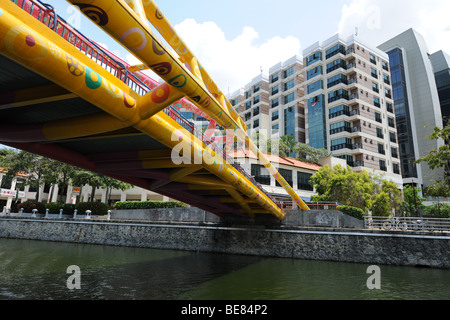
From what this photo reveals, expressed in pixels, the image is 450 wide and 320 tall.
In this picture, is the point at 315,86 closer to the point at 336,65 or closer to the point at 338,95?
the point at 336,65

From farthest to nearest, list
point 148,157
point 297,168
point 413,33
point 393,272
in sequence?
point 413,33 → point 297,168 → point 393,272 → point 148,157

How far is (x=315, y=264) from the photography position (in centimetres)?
1952

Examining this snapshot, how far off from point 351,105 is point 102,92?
1976 inches

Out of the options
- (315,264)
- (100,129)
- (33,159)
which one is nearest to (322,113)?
(315,264)

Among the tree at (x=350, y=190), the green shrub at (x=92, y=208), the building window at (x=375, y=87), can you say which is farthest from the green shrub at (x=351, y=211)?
the building window at (x=375, y=87)

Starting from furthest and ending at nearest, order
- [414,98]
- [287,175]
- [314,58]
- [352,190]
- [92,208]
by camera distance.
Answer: [414,98] → [314,58] → [287,175] → [92,208] → [352,190]

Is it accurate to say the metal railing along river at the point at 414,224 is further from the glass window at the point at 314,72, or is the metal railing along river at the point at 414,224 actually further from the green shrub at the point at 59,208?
the glass window at the point at 314,72

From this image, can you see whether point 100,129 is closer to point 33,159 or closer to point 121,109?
point 121,109

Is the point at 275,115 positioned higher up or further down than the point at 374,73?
further down

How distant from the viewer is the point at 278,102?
6006 centimetres

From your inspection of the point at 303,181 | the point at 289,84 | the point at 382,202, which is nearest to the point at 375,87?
the point at 289,84

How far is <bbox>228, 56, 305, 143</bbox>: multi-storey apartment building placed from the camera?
5651 cm
